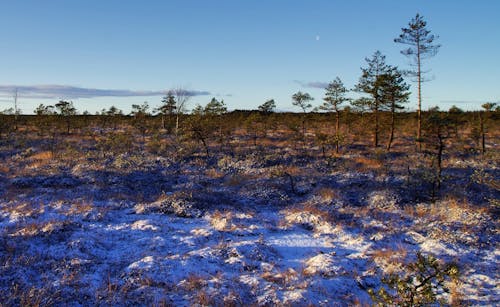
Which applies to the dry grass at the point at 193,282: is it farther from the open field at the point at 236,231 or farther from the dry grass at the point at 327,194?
the dry grass at the point at 327,194

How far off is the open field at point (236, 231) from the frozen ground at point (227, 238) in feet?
0.16

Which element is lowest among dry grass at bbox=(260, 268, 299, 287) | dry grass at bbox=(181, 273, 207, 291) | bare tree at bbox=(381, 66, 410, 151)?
dry grass at bbox=(260, 268, 299, 287)

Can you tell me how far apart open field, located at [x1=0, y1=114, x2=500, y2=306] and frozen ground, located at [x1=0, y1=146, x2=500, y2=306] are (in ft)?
0.16

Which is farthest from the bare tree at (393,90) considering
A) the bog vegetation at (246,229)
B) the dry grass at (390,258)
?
the dry grass at (390,258)

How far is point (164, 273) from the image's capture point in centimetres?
839

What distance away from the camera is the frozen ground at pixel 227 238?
772 centimetres

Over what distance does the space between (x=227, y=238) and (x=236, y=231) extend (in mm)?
677

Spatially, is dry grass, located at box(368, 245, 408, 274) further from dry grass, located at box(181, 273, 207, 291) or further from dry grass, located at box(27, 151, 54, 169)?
dry grass, located at box(27, 151, 54, 169)

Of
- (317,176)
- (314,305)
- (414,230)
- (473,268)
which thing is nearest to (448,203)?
(414,230)

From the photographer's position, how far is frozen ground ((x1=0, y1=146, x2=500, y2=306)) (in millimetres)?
7723

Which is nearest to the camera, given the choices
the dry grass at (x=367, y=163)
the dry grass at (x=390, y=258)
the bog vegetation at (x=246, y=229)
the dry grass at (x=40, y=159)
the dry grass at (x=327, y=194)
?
the bog vegetation at (x=246, y=229)

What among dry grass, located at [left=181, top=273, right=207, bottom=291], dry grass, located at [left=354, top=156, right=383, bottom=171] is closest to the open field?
dry grass, located at [left=181, top=273, right=207, bottom=291]

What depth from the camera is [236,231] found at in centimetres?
1173

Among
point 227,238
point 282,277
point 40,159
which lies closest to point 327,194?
point 227,238
